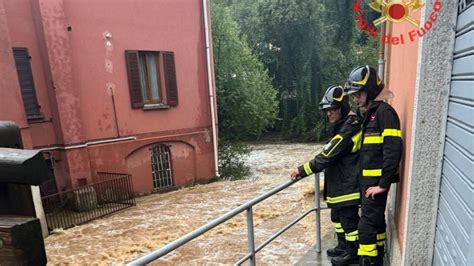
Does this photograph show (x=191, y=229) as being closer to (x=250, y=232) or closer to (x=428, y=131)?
(x=250, y=232)

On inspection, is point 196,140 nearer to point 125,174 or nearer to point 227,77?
point 125,174

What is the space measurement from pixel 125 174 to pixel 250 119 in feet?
28.0

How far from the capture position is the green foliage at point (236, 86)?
17984 millimetres

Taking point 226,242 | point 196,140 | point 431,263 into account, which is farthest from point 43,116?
point 431,263

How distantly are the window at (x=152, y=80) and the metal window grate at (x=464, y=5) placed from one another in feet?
36.4

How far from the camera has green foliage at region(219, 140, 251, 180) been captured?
629 inches

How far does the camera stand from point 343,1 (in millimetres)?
25156

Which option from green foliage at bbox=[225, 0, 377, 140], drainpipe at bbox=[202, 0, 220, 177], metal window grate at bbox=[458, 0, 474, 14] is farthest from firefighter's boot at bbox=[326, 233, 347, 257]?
green foliage at bbox=[225, 0, 377, 140]

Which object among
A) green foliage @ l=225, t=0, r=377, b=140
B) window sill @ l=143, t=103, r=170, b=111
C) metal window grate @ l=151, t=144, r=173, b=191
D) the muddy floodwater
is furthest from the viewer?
green foliage @ l=225, t=0, r=377, b=140

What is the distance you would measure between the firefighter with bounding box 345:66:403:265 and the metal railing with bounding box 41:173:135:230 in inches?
338

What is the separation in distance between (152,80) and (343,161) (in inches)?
404

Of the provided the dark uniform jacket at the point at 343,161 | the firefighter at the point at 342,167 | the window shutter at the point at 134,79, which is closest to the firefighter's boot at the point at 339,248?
the firefighter at the point at 342,167

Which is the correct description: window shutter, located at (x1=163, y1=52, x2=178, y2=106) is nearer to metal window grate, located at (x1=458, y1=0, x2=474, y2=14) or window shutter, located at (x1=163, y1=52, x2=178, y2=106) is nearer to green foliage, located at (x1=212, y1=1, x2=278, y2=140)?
green foliage, located at (x1=212, y1=1, x2=278, y2=140)

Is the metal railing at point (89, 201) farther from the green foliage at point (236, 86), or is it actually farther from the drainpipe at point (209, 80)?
the green foliage at point (236, 86)
